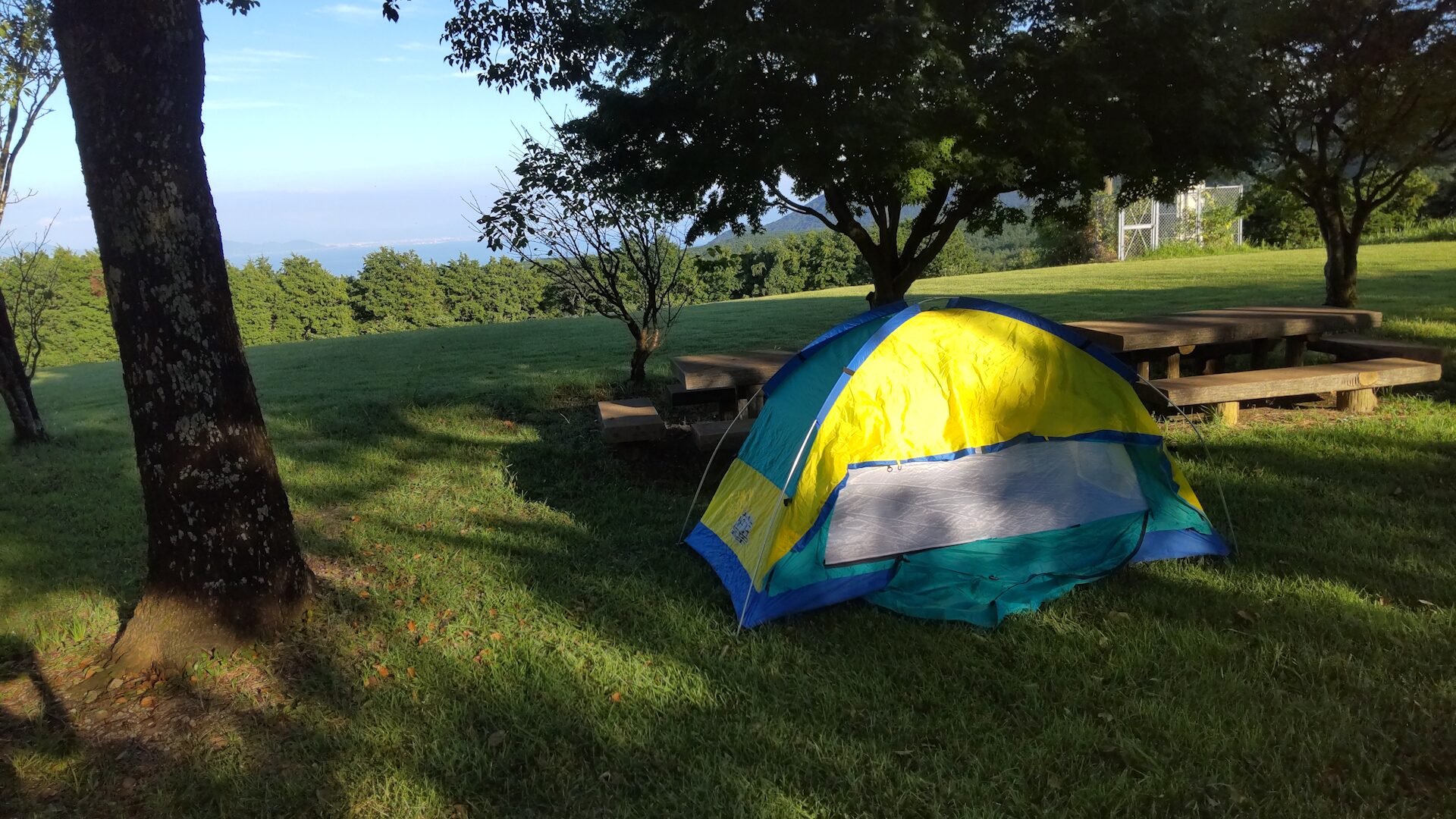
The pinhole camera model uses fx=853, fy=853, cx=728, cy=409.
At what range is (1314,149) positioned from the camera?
31.3 ft

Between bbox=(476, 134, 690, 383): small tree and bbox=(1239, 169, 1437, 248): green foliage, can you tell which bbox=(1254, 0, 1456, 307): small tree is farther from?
bbox=(1239, 169, 1437, 248): green foliage

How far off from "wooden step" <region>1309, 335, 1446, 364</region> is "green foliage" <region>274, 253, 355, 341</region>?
35373 mm

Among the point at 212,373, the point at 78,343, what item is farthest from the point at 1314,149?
the point at 78,343

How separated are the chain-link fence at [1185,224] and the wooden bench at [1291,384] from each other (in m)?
27.2

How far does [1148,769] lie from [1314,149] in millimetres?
9437

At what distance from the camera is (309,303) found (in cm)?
3622

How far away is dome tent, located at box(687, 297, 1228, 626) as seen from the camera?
162 inches

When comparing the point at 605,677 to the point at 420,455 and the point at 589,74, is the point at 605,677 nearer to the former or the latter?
the point at 420,455

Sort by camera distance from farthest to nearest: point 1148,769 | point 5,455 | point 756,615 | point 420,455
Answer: point 5,455, point 420,455, point 756,615, point 1148,769

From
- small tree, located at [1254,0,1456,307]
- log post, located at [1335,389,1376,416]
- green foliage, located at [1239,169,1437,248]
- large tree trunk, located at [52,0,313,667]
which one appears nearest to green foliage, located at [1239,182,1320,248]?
green foliage, located at [1239,169,1437,248]

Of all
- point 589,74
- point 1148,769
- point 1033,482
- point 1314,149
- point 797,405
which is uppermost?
point 589,74

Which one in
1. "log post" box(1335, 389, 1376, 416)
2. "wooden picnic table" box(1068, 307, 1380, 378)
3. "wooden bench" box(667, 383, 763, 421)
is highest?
"wooden picnic table" box(1068, 307, 1380, 378)

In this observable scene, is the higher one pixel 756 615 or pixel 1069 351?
pixel 1069 351

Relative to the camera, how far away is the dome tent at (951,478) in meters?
4.11
